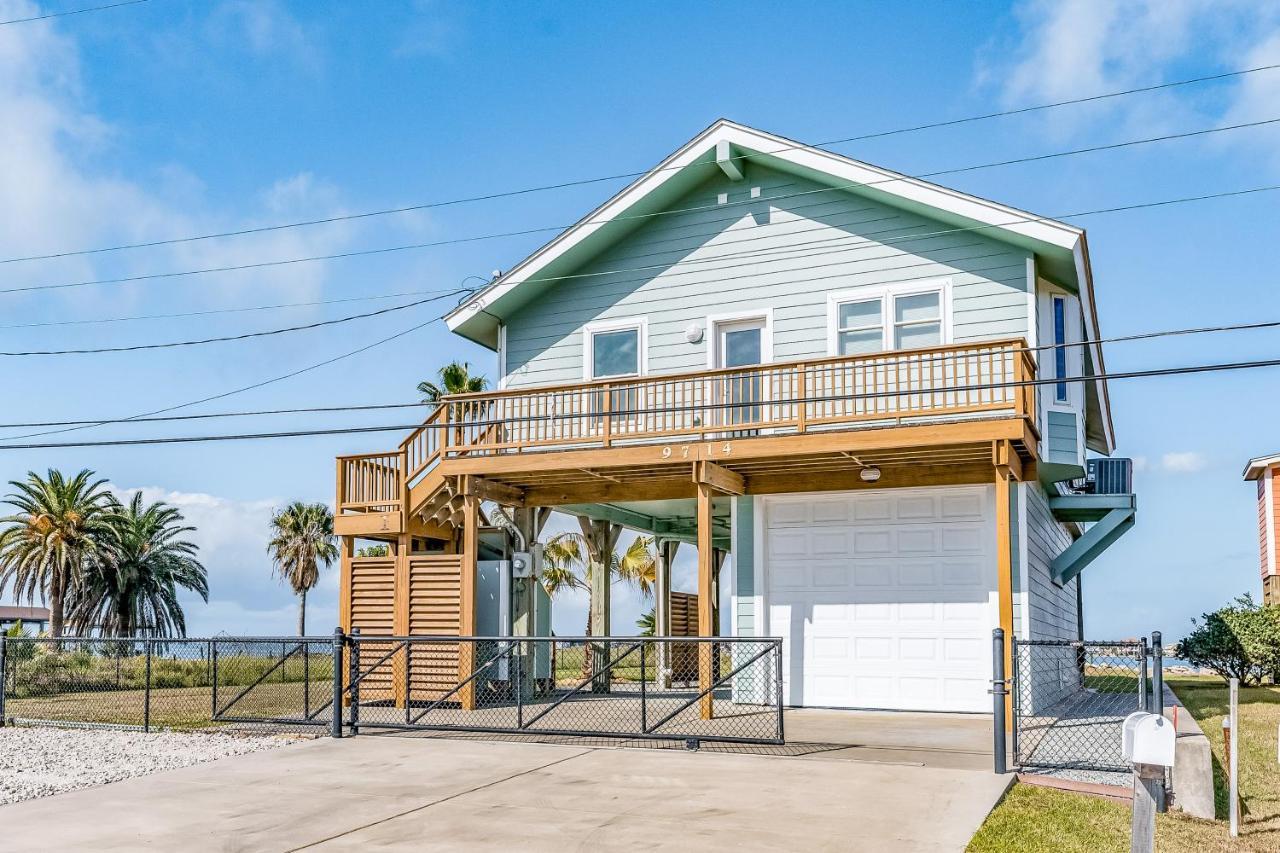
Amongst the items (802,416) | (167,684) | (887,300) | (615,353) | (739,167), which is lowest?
(167,684)

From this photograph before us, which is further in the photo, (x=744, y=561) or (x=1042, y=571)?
(x=1042, y=571)

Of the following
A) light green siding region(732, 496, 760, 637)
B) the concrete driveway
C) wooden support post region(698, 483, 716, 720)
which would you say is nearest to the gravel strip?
the concrete driveway

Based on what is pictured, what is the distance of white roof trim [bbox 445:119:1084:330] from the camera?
13.8 meters

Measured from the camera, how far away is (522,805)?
27.2 feet

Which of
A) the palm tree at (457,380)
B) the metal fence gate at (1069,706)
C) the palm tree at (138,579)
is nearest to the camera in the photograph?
the metal fence gate at (1069,706)

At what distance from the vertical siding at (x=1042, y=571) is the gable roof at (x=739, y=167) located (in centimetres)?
260

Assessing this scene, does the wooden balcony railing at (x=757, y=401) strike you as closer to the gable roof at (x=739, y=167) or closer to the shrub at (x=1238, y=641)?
the gable roof at (x=739, y=167)

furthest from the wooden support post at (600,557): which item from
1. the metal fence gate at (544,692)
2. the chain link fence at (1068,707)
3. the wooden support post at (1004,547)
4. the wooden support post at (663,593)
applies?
the wooden support post at (1004,547)

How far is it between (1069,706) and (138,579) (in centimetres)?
3087

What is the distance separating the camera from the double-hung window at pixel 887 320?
577 inches

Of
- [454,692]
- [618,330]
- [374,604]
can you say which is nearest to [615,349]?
[618,330]

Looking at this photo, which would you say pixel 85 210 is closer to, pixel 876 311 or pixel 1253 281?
pixel 876 311

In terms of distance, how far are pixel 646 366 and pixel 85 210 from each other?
8327mm

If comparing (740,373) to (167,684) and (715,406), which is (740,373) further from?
(167,684)
